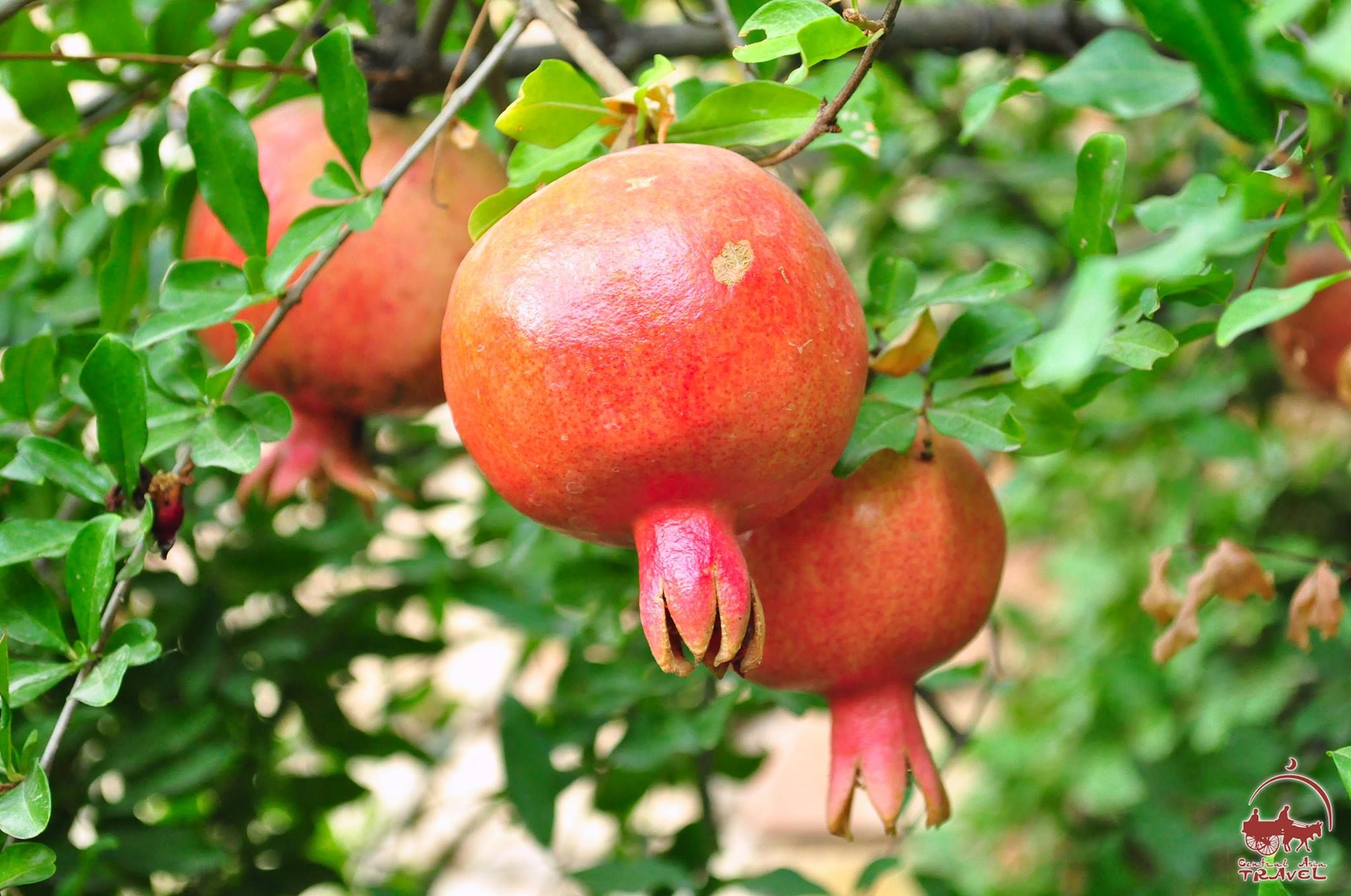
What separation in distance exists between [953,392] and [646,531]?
0.26 metres

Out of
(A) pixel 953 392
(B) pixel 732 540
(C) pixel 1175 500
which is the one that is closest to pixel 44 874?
(B) pixel 732 540

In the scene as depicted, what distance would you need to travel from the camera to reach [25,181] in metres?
1.12

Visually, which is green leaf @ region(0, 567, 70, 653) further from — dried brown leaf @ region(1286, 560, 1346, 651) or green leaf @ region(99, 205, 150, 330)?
dried brown leaf @ region(1286, 560, 1346, 651)

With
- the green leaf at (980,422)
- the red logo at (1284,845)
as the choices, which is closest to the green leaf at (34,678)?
the green leaf at (980,422)

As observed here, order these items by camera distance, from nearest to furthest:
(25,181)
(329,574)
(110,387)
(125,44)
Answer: (110,387)
(125,44)
(25,181)
(329,574)

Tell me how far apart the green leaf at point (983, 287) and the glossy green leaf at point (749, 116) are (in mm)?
127

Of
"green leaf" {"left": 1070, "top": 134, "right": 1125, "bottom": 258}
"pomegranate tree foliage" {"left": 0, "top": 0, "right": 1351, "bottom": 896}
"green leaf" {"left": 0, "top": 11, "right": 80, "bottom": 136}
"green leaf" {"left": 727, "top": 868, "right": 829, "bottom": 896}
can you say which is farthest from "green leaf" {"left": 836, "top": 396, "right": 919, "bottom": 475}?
"green leaf" {"left": 0, "top": 11, "right": 80, "bottom": 136}

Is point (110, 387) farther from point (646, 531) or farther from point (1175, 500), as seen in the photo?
point (1175, 500)

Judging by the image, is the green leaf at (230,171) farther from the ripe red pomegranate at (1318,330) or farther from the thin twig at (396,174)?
the ripe red pomegranate at (1318,330)

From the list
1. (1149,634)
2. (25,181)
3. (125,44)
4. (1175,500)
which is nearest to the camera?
(125,44)

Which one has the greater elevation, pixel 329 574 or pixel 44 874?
pixel 44 874

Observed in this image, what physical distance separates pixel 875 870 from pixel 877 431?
20.1 inches

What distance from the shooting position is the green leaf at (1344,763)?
544mm

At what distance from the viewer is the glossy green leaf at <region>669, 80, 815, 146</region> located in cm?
63
